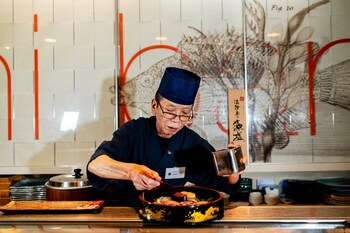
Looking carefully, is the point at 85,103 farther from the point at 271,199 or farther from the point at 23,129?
the point at 271,199

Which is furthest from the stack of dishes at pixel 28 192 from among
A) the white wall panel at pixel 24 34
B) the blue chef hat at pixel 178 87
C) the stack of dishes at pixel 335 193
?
the stack of dishes at pixel 335 193

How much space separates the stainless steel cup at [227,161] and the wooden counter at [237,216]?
0.68 ft

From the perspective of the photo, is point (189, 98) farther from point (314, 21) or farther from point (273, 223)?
point (314, 21)

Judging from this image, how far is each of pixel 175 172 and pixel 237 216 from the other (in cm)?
75

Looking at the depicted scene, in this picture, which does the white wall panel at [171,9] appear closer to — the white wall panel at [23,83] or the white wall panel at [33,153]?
the white wall panel at [23,83]

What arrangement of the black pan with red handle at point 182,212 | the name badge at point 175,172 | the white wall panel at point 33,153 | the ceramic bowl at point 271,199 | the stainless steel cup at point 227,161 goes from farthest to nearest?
the white wall panel at point 33,153, the ceramic bowl at point 271,199, the name badge at point 175,172, the stainless steel cup at point 227,161, the black pan with red handle at point 182,212

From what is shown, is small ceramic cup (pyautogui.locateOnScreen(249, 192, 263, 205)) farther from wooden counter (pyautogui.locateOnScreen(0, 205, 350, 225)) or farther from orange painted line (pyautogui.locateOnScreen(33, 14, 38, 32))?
orange painted line (pyautogui.locateOnScreen(33, 14, 38, 32))

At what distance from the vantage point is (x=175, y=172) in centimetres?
241

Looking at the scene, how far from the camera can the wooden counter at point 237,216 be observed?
1.66 m

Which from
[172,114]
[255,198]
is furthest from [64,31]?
[255,198]

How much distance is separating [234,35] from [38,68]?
197cm

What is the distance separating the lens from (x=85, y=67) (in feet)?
11.6

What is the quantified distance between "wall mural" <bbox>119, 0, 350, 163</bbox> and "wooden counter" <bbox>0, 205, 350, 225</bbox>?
1.61 metres

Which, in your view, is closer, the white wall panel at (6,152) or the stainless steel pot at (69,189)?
the stainless steel pot at (69,189)
